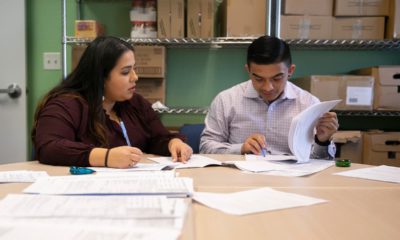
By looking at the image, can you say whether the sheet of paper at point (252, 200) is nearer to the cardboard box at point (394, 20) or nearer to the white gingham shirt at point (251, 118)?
the white gingham shirt at point (251, 118)

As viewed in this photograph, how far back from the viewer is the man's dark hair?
162 cm

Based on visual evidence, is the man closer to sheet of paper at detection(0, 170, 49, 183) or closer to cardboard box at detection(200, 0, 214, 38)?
cardboard box at detection(200, 0, 214, 38)

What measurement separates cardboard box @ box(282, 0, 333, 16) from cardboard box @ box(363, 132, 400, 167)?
2.54 ft

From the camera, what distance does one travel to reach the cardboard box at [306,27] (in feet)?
7.81

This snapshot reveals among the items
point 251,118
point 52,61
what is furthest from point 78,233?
point 52,61

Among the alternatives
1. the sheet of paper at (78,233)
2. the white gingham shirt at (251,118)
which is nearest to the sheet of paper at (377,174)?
the white gingham shirt at (251,118)

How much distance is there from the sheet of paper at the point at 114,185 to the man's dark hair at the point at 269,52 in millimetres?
794

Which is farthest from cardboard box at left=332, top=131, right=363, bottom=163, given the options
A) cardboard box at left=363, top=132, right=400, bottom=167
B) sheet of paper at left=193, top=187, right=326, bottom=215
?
sheet of paper at left=193, top=187, right=326, bottom=215

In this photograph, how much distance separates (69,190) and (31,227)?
0.80 ft

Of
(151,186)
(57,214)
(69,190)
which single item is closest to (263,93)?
(151,186)

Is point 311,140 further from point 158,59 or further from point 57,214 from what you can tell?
point 158,59

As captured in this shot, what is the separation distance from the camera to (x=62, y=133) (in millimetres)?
1366

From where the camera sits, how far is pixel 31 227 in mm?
636

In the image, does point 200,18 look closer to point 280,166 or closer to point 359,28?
point 359,28
